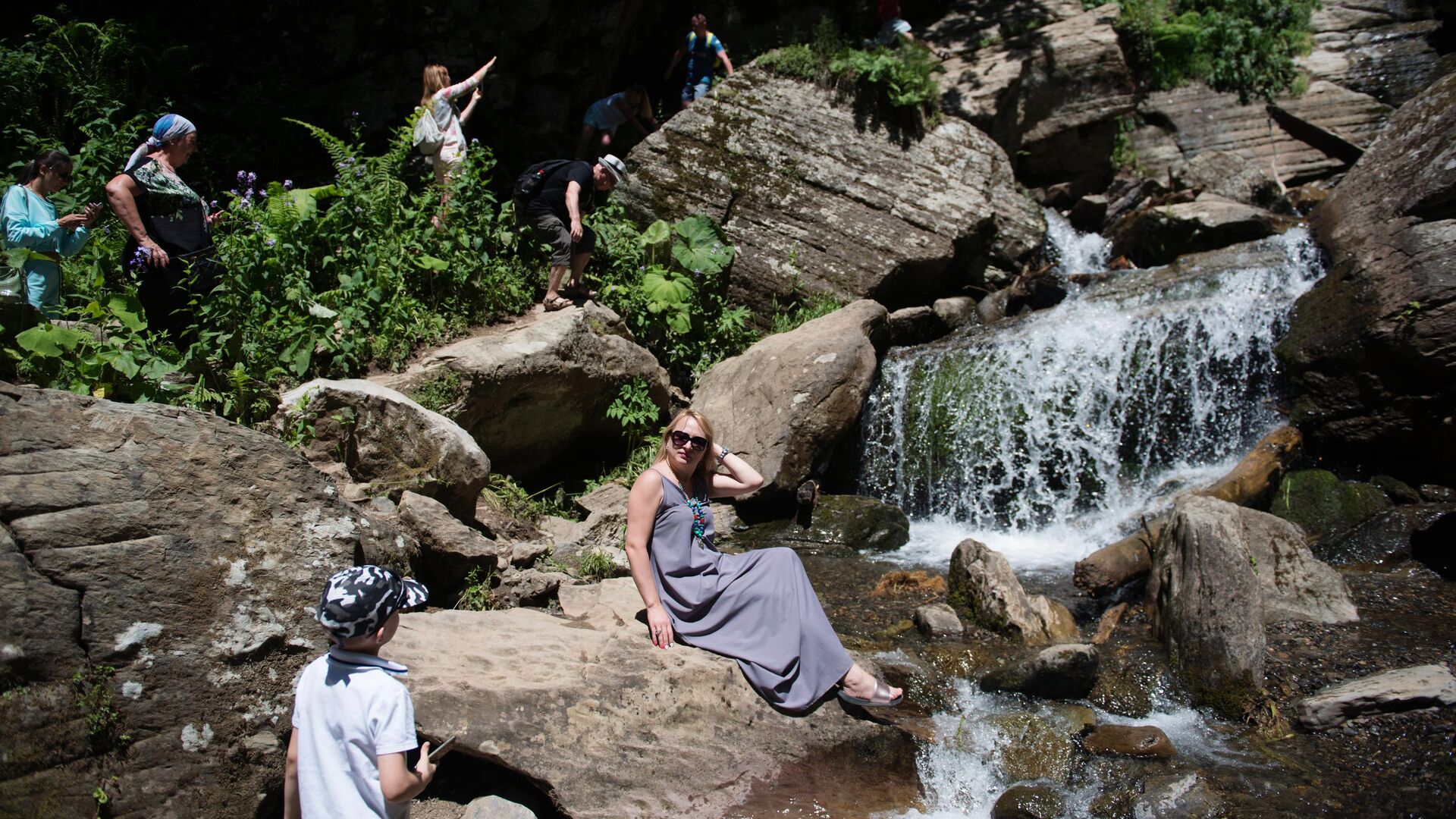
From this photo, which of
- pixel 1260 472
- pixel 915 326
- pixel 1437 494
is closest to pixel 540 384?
pixel 915 326

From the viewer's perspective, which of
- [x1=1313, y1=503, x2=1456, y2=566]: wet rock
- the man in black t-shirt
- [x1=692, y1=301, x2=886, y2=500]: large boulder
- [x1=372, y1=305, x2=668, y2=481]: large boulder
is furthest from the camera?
the man in black t-shirt

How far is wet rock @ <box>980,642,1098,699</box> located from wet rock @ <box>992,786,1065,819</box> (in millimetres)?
850

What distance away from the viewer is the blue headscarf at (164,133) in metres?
6.19

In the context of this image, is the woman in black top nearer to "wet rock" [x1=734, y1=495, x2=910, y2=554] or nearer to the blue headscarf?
the blue headscarf

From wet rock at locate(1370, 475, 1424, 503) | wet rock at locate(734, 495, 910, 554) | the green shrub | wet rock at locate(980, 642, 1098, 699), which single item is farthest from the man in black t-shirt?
the green shrub

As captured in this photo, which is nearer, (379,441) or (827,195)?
(379,441)

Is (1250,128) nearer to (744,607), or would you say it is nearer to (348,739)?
(744,607)

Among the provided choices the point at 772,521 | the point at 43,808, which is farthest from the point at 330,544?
the point at 772,521

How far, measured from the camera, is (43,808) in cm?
Answer: 327

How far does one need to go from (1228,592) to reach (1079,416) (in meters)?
3.45

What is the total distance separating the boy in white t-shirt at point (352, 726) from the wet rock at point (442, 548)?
2612mm

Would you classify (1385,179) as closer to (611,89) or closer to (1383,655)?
(1383,655)

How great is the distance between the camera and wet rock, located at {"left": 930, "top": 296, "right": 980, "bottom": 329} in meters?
10.7

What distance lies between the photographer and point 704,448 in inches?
190
